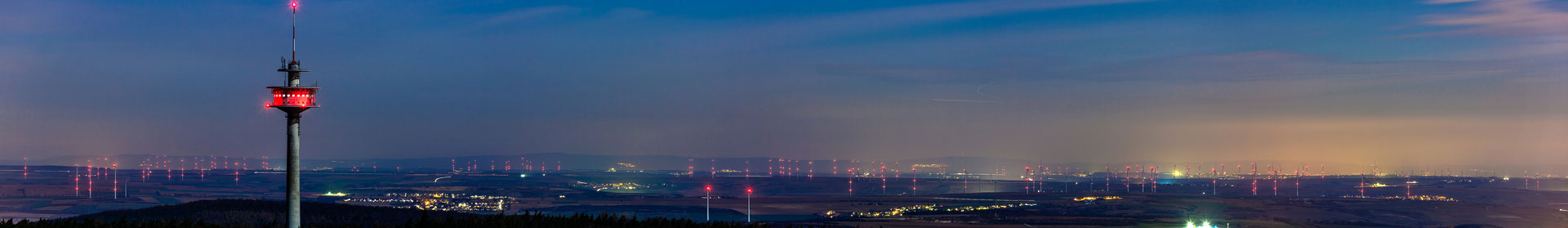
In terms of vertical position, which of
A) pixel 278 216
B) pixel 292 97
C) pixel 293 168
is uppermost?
pixel 292 97

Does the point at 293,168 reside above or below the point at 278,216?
above

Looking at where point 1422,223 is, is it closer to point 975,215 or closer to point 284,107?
point 975,215

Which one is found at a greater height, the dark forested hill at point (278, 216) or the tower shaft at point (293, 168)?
the tower shaft at point (293, 168)

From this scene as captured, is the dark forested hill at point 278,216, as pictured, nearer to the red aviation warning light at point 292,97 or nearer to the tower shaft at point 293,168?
the tower shaft at point 293,168

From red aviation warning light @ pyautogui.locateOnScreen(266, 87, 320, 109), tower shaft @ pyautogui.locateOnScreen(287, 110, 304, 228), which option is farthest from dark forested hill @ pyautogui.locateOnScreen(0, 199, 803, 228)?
red aviation warning light @ pyautogui.locateOnScreen(266, 87, 320, 109)

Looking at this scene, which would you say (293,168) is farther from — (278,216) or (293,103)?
(278,216)

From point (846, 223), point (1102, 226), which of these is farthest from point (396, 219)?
point (1102, 226)

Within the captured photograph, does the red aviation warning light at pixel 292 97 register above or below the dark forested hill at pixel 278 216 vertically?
above

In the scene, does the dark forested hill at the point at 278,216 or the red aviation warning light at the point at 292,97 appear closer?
the red aviation warning light at the point at 292,97

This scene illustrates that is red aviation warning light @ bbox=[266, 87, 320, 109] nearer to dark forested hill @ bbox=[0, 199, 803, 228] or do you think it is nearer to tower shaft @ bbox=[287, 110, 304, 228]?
tower shaft @ bbox=[287, 110, 304, 228]

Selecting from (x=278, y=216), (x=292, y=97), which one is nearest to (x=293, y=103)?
(x=292, y=97)

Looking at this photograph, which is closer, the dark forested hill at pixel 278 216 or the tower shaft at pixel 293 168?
the tower shaft at pixel 293 168

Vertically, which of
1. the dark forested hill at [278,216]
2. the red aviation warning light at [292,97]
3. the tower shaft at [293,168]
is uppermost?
the red aviation warning light at [292,97]

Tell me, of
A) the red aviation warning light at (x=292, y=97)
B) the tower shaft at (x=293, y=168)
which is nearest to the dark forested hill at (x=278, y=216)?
the tower shaft at (x=293, y=168)
